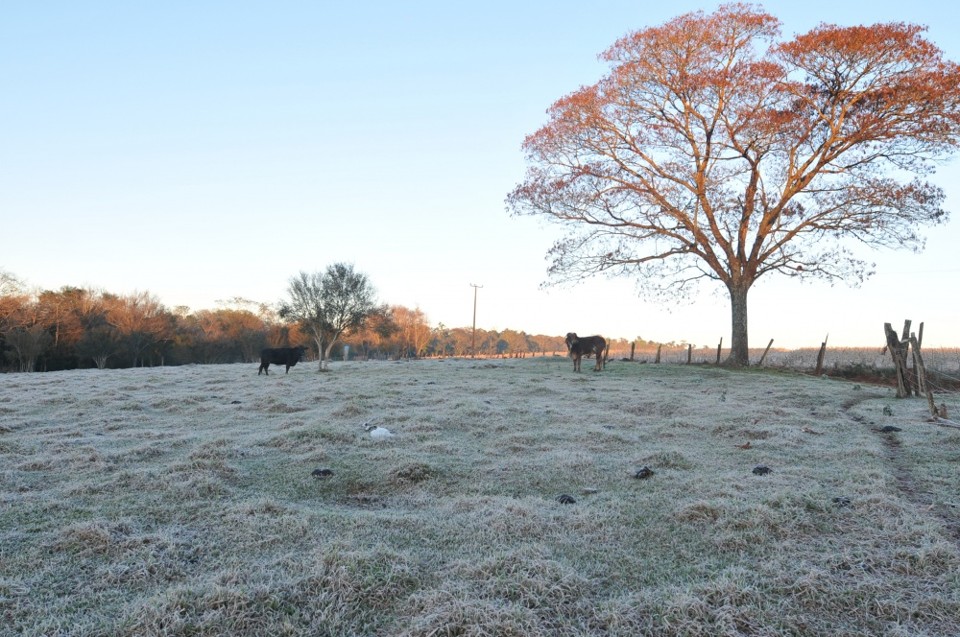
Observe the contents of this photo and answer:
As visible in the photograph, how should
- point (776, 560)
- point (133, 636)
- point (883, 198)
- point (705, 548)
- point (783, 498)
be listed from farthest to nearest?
point (883, 198), point (783, 498), point (705, 548), point (776, 560), point (133, 636)

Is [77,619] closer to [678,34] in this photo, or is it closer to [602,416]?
[602,416]

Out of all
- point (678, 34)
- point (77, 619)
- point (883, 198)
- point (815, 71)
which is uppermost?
point (678, 34)

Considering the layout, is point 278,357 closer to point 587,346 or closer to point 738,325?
point 587,346

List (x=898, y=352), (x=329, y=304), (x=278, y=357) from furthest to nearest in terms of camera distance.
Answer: (x=329, y=304) < (x=278, y=357) < (x=898, y=352)

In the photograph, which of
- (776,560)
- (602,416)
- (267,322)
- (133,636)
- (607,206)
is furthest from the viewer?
(267,322)

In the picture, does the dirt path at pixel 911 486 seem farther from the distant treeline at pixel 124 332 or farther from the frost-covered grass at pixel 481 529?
the distant treeline at pixel 124 332

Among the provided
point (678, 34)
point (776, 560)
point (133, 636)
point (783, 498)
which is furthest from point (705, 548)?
point (678, 34)

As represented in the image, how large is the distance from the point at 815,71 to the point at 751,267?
8.11 m

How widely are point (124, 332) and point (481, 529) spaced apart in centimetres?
4962

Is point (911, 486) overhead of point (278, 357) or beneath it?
beneath

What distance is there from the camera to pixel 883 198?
21203mm

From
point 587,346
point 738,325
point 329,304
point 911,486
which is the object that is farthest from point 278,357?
point 911,486

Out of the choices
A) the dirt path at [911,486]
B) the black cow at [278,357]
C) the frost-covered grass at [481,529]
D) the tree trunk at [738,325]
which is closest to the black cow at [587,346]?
the tree trunk at [738,325]

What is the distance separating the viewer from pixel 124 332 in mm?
44719
